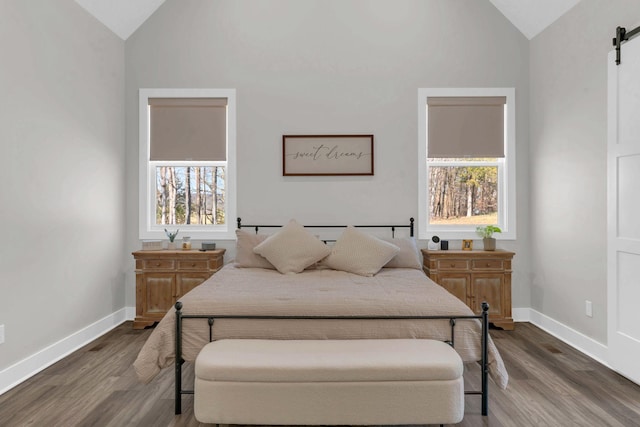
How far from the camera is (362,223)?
466cm

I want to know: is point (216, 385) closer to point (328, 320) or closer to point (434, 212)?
point (328, 320)

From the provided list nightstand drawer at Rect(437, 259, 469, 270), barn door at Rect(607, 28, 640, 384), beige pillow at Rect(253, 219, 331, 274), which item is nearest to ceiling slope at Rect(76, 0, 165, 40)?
beige pillow at Rect(253, 219, 331, 274)

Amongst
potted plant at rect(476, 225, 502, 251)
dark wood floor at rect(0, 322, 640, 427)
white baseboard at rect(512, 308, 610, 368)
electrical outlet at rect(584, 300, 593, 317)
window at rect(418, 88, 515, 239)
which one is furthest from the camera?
window at rect(418, 88, 515, 239)

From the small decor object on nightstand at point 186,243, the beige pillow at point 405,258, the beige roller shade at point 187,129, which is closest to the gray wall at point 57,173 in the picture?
the beige roller shade at point 187,129

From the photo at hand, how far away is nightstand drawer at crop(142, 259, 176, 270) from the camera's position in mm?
4297

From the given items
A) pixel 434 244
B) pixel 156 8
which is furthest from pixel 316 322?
pixel 156 8

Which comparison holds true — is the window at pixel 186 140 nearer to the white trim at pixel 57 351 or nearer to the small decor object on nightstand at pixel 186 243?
the small decor object on nightstand at pixel 186 243

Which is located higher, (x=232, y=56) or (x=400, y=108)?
(x=232, y=56)

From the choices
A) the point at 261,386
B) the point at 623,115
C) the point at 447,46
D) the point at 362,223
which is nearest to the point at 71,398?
the point at 261,386

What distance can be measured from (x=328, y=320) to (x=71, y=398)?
5.72 feet

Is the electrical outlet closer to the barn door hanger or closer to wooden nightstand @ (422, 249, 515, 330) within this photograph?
wooden nightstand @ (422, 249, 515, 330)

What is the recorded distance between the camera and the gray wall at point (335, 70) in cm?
466

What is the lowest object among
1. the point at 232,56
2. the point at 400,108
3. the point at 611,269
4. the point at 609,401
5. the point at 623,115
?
the point at 609,401

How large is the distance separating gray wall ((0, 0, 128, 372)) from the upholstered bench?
182 cm
